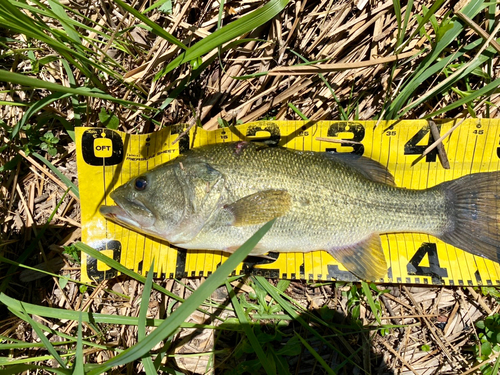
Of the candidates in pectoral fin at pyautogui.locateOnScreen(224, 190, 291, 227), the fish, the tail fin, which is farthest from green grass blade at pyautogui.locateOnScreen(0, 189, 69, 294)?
the tail fin

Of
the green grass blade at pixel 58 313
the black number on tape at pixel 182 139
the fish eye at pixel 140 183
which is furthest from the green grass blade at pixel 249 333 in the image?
the black number on tape at pixel 182 139

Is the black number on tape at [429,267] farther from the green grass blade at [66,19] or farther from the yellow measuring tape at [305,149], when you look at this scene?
the green grass blade at [66,19]

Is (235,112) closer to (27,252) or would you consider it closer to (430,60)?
(430,60)

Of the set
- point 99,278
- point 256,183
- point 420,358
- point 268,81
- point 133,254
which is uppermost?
point 268,81

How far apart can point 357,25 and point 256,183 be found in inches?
68.2

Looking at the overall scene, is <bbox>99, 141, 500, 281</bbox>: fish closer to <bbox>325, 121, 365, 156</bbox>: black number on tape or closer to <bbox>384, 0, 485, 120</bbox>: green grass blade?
<bbox>325, 121, 365, 156</bbox>: black number on tape

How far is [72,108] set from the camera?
3.25 meters

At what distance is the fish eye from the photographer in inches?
108

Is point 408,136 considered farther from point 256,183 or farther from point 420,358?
point 420,358

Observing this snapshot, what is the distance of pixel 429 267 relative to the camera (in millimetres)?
2938

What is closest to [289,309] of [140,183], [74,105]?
[140,183]

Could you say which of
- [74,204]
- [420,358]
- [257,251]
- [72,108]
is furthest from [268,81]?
[420,358]

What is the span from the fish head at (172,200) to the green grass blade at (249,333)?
68 cm

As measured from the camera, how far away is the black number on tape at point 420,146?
9.70 feet
